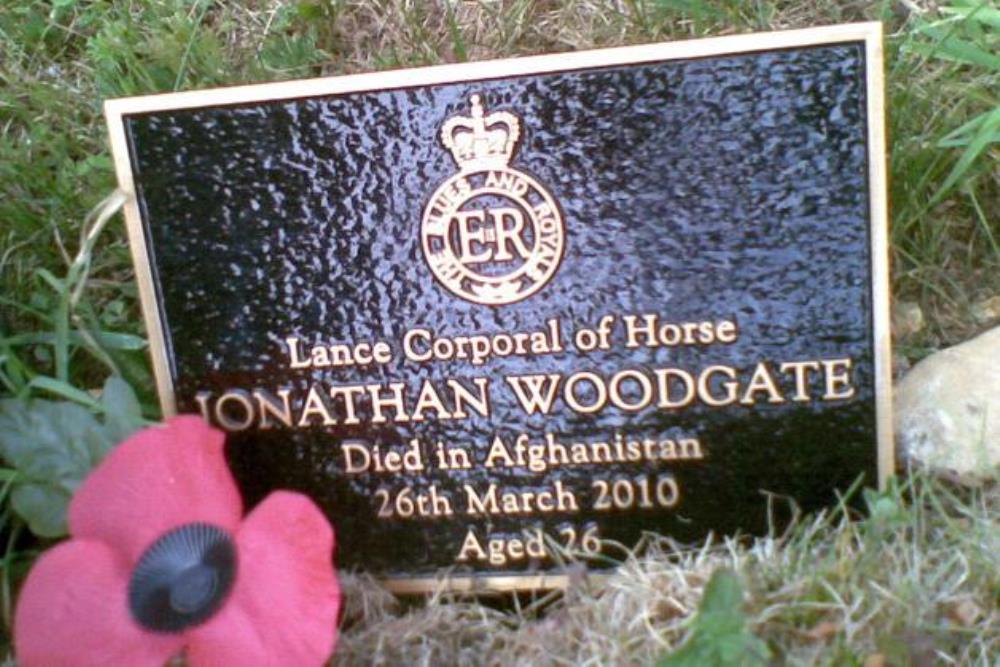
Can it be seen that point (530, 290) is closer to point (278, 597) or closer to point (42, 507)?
point (278, 597)

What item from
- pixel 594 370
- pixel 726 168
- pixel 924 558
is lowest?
pixel 924 558

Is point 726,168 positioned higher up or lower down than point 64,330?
higher up

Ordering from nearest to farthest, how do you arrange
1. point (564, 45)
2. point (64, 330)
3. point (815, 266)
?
point (815, 266) → point (64, 330) → point (564, 45)

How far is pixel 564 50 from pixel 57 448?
94 centimetres

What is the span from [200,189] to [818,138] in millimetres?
763

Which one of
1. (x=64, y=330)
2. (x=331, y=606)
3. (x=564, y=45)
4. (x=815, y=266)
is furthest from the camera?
(x=564, y=45)

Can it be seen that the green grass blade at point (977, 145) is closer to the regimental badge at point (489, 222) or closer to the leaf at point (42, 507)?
the regimental badge at point (489, 222)

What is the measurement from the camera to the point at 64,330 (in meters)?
1.66

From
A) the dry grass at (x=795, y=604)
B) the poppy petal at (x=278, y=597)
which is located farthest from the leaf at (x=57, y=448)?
the dry grass at (x=795, y=604)

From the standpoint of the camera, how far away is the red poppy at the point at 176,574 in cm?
140

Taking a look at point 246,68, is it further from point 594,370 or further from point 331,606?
point 331,606

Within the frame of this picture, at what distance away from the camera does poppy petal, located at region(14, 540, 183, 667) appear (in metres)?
1.40

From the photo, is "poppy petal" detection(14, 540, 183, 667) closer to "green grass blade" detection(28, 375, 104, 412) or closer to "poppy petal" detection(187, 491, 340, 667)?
"poppy petal" detection(187, 491, 340, 667)

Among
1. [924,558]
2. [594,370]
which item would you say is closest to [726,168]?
[594,370]
